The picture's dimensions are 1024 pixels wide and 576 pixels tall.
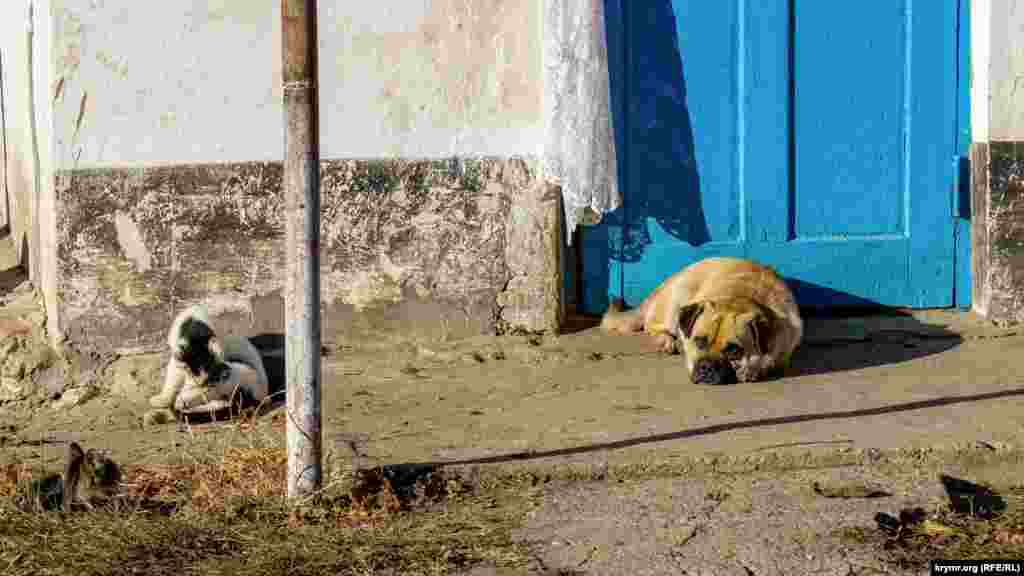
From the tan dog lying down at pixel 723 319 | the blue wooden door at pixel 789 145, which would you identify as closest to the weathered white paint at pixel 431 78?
the blue wooden door at pixel 789 145

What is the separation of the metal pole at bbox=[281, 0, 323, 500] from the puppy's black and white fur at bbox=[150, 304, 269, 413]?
1666mm

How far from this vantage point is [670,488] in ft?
19.1

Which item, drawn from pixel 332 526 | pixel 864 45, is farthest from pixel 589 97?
pixel 332 526

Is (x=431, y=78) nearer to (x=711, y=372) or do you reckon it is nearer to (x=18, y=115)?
(x=711, y=372)

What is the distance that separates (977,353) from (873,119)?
130 cm

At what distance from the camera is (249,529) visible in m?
5.50

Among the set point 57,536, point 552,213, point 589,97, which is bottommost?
point 57,536

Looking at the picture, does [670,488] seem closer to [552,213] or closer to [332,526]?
[332,526]

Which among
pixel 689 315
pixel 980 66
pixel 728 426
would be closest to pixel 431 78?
pixel 689 315

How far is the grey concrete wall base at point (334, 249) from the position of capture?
7.66 meters

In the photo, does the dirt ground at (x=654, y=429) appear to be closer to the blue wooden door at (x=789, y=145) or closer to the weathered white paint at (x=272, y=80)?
the blue wooden door at (x=789, y=145)

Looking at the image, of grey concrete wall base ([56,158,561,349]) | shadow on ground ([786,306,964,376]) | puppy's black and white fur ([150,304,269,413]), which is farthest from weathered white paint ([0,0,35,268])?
shadow on ground ([786,306,964,376])

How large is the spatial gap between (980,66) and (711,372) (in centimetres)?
225

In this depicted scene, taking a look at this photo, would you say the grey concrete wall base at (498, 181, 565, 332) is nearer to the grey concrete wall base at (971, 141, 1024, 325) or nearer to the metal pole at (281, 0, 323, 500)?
the grey concrete wall base at (971, 141, 1024, 325)
